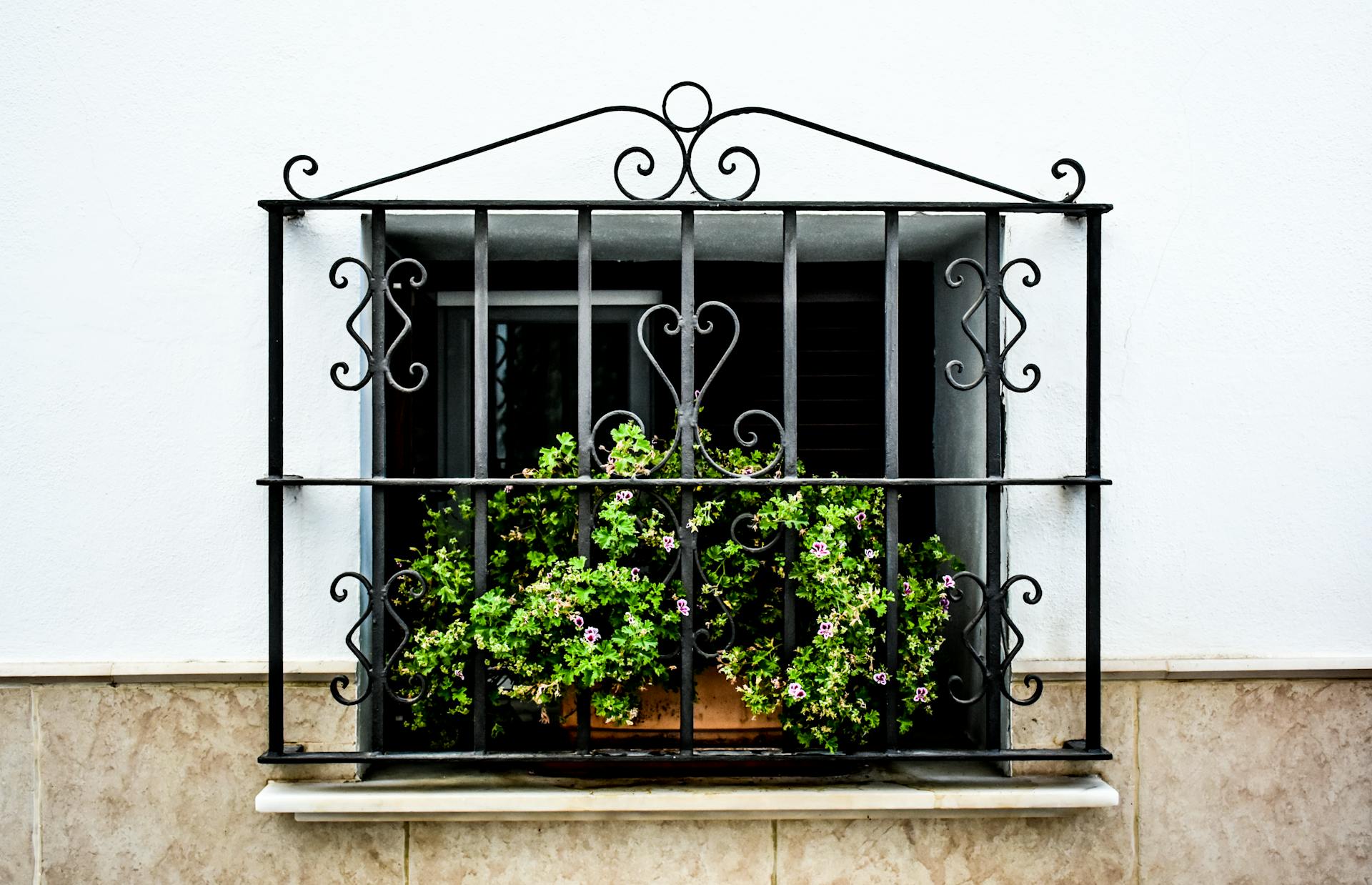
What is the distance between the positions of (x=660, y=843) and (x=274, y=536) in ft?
4.39

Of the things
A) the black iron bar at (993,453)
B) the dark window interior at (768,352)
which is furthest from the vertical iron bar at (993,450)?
the dark window interior at (768,352)

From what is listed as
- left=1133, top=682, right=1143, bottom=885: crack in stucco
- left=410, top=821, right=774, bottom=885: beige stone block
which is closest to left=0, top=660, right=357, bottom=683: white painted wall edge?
left=410, top=821, right=774, bottom=885: beige stone block

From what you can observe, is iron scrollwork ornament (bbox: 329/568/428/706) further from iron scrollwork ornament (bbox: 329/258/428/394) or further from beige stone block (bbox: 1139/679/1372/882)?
beige stone block (bbox: 1139/679/1372/882)

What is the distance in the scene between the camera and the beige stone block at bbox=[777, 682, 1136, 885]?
8.36 ft

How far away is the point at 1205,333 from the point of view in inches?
102

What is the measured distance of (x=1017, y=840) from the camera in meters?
2.56

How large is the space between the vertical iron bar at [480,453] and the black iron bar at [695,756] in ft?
0.36

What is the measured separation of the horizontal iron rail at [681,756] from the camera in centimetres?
241

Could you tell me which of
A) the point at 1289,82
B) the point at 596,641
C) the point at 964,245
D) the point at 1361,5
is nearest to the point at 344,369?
the point at 596,641

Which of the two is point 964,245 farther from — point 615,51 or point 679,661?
point 679,661

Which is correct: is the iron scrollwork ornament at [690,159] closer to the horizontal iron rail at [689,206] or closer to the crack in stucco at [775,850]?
the horizontal iron rail at [689,206]

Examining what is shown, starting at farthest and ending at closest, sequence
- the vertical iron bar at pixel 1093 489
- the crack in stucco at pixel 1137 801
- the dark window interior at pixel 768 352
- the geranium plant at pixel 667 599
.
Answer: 1. the dark window interior at pixel 768 352
2. the crack in stucco at pixel 1137 801
3. the vertical iron bar at pixel 1093 489
4. the geranium plant at pixel 667 599

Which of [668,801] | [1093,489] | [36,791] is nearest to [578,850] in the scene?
[668,801]

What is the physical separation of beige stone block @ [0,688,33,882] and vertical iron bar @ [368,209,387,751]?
0.97 m
